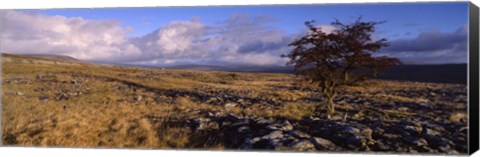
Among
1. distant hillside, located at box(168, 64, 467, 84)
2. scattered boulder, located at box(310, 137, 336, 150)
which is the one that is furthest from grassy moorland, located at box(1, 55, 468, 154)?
distant hillside, located at box(168, 64, 467, 84)

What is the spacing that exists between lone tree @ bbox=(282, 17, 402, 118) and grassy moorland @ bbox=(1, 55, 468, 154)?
21 cm

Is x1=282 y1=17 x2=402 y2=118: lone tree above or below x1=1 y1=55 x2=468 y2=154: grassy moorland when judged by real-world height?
above

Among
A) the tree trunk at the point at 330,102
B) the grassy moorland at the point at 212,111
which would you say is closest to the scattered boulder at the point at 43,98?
the grassy moorland at the point at 212,111

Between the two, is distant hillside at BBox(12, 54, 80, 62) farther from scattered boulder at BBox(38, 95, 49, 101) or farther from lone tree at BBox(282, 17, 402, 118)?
lone tree at BBox(282, 17, 402, 118)

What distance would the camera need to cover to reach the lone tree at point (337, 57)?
591 inches

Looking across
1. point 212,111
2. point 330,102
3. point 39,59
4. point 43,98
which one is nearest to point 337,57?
point 330,102

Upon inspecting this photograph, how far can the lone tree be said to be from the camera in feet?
49.2

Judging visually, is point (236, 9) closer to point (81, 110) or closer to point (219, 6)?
point (219, 6)

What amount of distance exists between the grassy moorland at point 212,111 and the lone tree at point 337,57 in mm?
214

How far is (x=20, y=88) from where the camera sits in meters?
16.9

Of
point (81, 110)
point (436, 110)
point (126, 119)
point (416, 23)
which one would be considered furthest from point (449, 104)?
point (81, 110)

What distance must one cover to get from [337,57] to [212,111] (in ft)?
9.28

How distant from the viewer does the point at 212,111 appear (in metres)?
16.1

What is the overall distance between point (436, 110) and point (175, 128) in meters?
5.27
